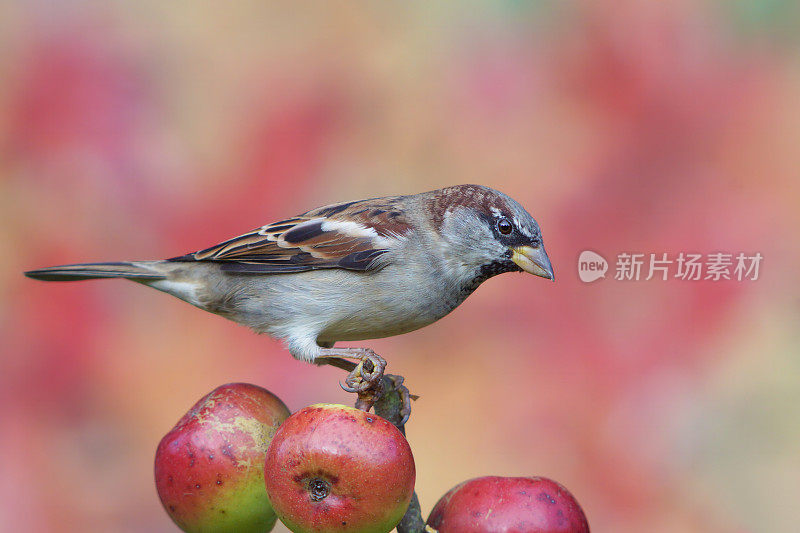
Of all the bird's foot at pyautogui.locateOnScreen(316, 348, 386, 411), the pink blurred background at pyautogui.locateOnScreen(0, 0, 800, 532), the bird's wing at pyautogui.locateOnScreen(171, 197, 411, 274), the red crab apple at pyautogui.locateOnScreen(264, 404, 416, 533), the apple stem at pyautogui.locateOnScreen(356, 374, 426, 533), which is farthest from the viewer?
the pink blurred background at pyautogui.locateOnScreen(0, 0, 800, 532)

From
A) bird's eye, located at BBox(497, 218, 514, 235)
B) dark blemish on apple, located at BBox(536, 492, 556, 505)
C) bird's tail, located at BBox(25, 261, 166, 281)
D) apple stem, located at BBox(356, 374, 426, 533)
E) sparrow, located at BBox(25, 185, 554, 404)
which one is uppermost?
bird's eye, located at BBox(497, 218, 514, 235)

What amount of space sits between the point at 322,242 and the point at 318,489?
138 cm

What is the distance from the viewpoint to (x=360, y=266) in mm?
3000

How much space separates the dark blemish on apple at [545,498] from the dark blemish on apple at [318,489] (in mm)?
553

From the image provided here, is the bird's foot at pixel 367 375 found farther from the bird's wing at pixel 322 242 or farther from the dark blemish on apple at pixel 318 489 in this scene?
the bird's wing at pixel 322 242

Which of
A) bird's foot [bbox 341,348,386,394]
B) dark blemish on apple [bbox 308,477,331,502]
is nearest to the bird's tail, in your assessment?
bird's foot [bbox 341,348,386,394]

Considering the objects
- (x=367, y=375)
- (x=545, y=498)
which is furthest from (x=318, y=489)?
(x=545, y=498)

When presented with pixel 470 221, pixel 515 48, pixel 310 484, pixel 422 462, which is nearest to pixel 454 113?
pixel 515 48

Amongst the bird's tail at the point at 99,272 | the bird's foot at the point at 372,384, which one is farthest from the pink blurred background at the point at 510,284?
the bird's foot at the point at 372,384

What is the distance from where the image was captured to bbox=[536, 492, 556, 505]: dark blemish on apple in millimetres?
2070

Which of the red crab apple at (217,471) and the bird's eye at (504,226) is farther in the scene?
the bird's eye at (504,226)

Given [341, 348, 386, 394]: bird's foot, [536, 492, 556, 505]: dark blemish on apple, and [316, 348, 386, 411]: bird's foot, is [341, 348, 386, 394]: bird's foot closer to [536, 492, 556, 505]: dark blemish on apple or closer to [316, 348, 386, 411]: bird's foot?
[316, 348, 386, 411]: bird's foot

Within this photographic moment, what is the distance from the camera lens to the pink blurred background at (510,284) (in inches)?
158

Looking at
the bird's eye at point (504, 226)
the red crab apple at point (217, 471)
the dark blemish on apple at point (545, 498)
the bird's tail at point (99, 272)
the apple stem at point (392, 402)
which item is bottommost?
the red crab apple at point (217, 471)
